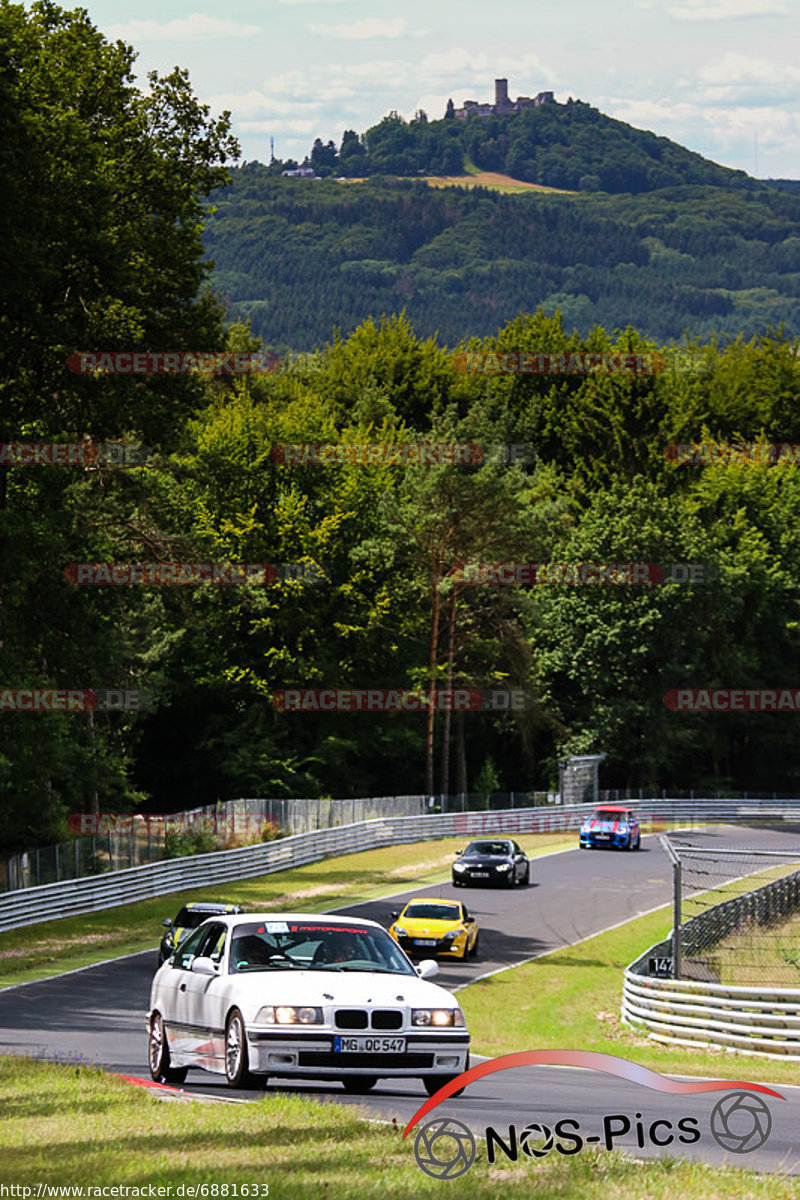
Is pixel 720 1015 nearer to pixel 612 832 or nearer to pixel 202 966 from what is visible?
pixel 202 966

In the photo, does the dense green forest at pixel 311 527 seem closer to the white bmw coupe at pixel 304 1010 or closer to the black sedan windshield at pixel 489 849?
the black sedan windshield at pixel 489 849

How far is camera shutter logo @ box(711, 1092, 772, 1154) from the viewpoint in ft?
34.8

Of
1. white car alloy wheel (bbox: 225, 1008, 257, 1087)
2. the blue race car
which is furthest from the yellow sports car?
the blue race car

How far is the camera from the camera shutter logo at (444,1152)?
8.67 meters

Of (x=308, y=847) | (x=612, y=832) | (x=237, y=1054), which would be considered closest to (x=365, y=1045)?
(x=237, y=1054)

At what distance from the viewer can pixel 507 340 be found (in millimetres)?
98312

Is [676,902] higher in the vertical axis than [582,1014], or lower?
higher

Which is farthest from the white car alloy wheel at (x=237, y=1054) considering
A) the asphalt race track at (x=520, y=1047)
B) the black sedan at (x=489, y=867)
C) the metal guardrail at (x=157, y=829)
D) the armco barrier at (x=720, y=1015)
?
the black sedan at (x=489, y=867)

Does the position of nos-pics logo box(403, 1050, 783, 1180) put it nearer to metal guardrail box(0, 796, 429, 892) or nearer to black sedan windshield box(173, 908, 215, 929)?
black sedan windshield box(173, 908, 215, 929)

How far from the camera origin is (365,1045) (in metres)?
11.9

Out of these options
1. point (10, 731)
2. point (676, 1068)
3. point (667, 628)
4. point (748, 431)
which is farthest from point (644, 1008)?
point (748, 431)

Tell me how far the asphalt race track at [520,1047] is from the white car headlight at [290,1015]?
74 cm

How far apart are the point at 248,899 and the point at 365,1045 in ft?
101

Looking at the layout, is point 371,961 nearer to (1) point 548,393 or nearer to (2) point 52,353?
(2) point 52,353
